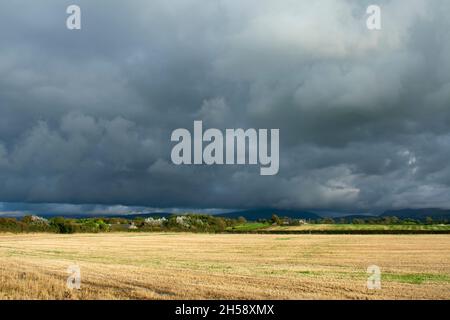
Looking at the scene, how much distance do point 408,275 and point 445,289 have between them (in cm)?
Result: 704

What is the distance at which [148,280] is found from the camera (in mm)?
23844

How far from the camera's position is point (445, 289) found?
22.7m

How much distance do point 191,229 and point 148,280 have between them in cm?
15381
